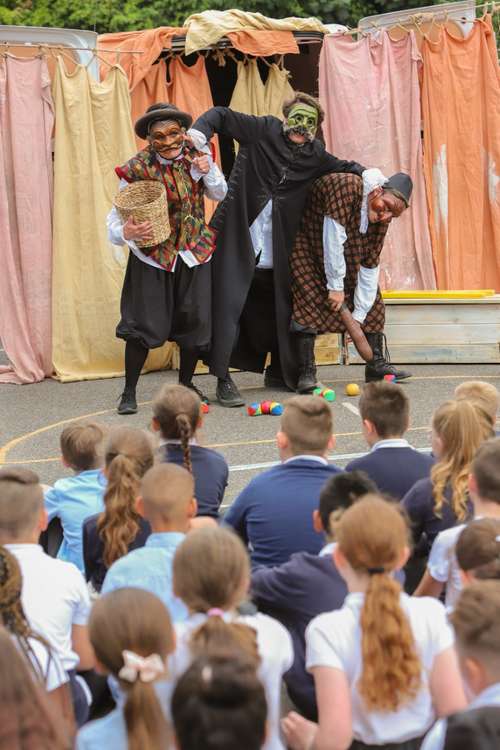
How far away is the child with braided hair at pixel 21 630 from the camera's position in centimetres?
271

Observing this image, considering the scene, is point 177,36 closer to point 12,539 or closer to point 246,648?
point 12,539

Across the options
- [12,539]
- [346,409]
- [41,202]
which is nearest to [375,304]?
[346,409]

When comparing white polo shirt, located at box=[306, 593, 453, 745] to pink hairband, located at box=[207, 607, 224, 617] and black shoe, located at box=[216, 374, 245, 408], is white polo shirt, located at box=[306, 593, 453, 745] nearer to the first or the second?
pink hairband, located at box=[207, 607, 224, 617]

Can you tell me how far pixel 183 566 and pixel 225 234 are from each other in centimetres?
566

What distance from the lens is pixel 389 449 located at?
4172 mm

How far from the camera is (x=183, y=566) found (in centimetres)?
258

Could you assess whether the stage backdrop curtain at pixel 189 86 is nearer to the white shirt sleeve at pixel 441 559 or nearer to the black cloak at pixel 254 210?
the black cloak at pixel 254 210

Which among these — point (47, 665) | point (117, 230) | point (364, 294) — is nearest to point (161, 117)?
point (117, 230)

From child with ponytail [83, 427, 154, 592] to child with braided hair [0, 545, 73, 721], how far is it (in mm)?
874

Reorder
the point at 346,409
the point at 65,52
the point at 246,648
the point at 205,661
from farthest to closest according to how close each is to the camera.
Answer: the point at 65,52 → the point at 346,409 → the point at 246,648 → the point at 205,661

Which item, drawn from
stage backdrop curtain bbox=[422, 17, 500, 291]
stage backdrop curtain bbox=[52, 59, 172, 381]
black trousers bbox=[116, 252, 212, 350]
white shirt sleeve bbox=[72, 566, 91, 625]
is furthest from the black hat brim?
white shirt sleeve bbox=[72, 566, 91, 625]

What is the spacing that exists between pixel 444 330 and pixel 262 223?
1.83 m

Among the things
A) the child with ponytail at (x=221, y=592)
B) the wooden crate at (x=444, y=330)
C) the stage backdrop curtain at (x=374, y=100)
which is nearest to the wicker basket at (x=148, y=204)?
the wooden crate at (x=444, y=330)

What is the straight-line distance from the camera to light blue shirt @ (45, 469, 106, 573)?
164 inches
